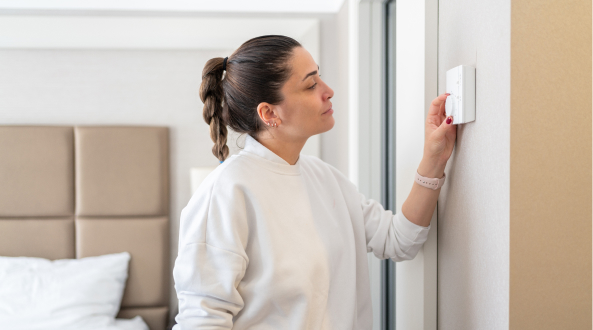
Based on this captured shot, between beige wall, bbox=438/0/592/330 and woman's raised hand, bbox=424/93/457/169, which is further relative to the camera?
woman's raised hand, bbox=424/93/457/169

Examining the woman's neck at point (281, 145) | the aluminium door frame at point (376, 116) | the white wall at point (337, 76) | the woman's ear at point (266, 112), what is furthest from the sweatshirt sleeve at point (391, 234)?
the white wall at point (337, 76)

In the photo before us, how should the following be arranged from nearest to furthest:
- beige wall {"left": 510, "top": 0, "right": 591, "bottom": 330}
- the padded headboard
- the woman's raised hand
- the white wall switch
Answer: beige wall {"left": 510, "top": 0, "right": 591, "bottom": 330}, the white wall switch, the woman's raised hand, the padded headboard

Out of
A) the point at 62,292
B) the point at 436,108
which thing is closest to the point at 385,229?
the point at 436,108

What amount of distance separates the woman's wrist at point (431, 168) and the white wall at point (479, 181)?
23mm

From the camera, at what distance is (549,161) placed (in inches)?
29.0

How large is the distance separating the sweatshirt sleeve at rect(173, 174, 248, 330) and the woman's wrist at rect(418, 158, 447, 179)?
0.44 m

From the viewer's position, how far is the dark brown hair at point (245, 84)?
3.43 feet

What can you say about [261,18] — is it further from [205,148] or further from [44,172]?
[44,172]

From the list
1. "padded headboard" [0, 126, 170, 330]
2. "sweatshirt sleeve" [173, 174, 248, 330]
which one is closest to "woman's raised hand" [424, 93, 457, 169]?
"sweatshirt sleeve" [173, 174, 248, 330]

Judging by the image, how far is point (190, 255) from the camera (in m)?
0.94

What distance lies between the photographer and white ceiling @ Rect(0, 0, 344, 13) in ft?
7.39

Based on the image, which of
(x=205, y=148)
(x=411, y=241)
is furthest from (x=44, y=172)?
(x=411, y=241)

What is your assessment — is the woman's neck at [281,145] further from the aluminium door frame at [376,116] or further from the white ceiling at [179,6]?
the white ceiling at [179,6]

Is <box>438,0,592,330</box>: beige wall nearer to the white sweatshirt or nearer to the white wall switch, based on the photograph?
the white wall switch
